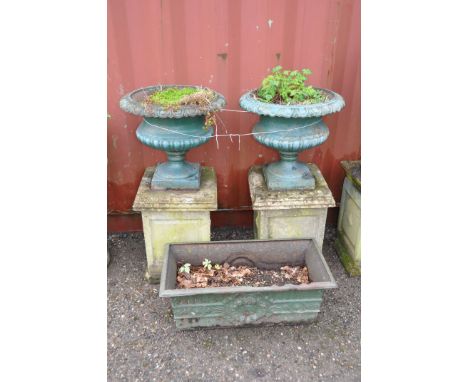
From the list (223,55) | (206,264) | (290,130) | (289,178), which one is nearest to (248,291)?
(206,264)

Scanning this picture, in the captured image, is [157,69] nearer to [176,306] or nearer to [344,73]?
[344,73]

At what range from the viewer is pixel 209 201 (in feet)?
8.33

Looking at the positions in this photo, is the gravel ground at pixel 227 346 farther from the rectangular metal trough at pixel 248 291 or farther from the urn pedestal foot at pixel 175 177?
the urn pedestal foot at pixel 175 177

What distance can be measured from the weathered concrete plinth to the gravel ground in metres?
0.26

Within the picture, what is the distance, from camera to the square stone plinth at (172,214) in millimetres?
2529

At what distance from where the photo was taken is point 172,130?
2348 millimetres

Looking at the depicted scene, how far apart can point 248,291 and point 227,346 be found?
0.44m

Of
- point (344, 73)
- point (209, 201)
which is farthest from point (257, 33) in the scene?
point (209, 201)

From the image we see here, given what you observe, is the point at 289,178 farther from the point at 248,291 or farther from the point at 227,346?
the point at 227,346

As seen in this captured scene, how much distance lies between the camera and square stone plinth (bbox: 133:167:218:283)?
8.30ft

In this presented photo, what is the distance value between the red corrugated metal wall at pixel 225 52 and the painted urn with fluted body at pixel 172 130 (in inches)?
10.5

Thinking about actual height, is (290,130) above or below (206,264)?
above

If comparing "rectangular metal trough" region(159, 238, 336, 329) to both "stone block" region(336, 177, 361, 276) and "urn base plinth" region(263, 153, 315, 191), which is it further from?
"stone block" region(336, 177, 361, 276)

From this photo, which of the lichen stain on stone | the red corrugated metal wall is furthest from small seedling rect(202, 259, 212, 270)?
the lichen stain on stone
